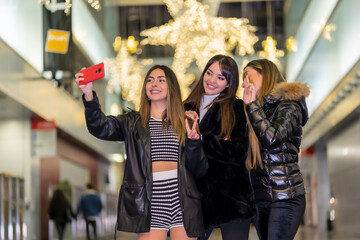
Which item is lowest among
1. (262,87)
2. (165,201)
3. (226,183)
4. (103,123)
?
(165,201)

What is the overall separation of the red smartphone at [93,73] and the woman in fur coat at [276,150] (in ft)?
2.87

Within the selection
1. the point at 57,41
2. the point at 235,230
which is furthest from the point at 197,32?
the point at 235,230

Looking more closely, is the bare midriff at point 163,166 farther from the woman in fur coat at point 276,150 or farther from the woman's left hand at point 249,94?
the woman's left hand at point 249,94

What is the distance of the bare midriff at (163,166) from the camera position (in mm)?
4066

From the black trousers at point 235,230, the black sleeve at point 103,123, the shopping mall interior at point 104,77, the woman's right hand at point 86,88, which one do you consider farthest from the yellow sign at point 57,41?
the black trousers at point 235,230

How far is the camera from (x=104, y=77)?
1973 centimetres

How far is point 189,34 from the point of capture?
51.3 ft

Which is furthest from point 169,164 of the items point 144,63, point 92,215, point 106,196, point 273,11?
point 273,11

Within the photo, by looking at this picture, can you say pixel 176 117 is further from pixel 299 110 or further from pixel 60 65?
pixel 60 65

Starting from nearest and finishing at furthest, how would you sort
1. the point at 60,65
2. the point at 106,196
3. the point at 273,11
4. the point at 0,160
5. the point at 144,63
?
1. the point at 60,65
2. the point at 0,160
3. the point at 144,63
4. the point at 106,196
5. the point at 273,11

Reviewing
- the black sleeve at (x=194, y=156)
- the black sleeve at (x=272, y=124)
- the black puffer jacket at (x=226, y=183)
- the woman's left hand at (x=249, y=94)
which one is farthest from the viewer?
the black puffer jacket at (x=226, y=183)

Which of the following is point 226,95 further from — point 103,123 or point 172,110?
point 103,123

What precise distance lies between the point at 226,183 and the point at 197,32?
11.6m

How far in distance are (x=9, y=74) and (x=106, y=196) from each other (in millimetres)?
11953
